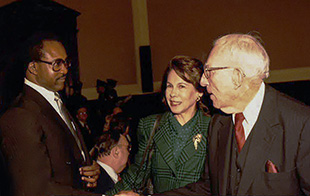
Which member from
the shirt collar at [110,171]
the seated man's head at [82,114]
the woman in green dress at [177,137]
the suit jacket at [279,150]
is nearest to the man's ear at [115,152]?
the shirt collar at [110,171]

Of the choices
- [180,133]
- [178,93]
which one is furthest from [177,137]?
[178,93]

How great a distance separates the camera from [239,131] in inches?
82.0

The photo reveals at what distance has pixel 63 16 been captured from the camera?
6551 millimetres

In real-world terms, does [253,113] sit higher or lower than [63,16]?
lower

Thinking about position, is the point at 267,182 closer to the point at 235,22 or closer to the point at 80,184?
the point at 80,184

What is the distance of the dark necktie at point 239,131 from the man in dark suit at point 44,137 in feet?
3.49

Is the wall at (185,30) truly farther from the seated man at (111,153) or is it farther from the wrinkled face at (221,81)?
the wrinkled face at (221,81)

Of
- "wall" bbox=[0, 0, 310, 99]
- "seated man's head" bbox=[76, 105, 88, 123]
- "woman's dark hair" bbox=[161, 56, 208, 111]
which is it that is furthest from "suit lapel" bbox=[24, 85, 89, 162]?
"wall" bbox=[0, 0, 310, 99]

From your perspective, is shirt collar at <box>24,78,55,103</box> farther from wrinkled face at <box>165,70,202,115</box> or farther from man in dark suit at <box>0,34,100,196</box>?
wrinkled face at <box>165,70,202,115</box>

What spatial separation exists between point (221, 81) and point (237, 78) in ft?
0.29

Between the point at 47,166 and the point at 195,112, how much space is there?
122 cm

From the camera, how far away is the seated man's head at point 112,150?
3484mm

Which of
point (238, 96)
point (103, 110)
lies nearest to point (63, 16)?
point (103, 110)

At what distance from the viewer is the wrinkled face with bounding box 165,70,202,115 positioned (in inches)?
111
